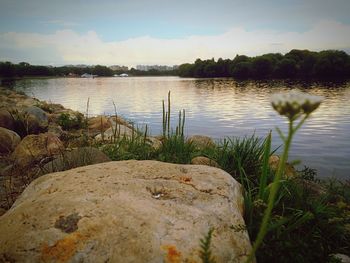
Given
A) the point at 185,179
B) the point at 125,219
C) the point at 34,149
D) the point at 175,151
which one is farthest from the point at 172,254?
the point at 34,149

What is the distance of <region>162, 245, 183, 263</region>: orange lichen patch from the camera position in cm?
233

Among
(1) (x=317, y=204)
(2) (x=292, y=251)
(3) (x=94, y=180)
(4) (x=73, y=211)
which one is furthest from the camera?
(1) (x=317, y=204)

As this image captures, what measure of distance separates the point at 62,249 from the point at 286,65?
104937 mm

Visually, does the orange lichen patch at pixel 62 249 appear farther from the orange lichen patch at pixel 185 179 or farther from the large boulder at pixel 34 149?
the large boulder at pixel 34 149

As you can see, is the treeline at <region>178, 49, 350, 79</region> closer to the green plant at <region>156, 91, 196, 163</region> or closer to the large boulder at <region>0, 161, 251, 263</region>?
the green plant at <region>156, 91, 196, 163</region>

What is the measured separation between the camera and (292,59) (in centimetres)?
9869

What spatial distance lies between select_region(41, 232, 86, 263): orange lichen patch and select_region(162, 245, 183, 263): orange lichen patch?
69cm

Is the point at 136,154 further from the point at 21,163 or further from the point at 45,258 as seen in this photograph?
the point at 45,258

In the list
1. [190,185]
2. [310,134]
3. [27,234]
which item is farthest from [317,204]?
[310,134]

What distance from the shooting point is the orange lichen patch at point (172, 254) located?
Answer: 2.33 meters

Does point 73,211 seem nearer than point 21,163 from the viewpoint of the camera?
Yes

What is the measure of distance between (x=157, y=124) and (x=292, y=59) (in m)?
90.7

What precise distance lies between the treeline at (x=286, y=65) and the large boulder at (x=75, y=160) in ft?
309

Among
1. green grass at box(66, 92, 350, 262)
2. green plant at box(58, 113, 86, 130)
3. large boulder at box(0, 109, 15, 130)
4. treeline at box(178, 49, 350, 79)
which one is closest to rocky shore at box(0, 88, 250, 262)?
green grass at box(66, 92, 350, 262)
